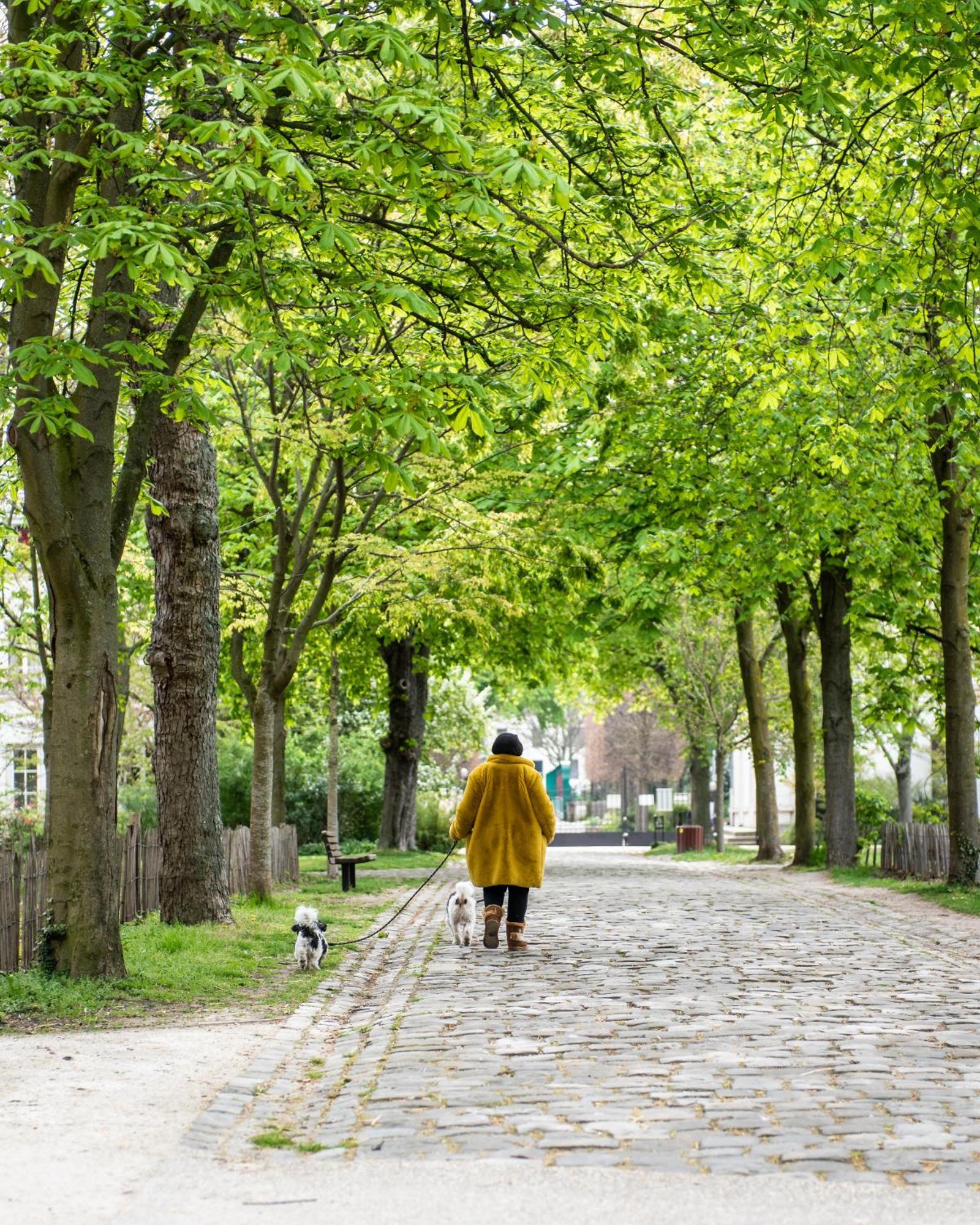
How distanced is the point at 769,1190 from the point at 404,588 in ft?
51.9

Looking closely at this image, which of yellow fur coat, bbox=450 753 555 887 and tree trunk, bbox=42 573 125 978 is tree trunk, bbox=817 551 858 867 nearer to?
yellow fur coat, bbox=450 753 555 887

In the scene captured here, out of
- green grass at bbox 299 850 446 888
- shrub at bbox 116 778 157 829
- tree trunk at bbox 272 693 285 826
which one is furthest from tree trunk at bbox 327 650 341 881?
shrub at bbox 116 778 157 829

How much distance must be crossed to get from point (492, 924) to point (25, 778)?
24.6m

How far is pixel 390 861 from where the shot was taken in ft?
96.3

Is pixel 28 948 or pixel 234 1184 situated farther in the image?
pixel 28 948

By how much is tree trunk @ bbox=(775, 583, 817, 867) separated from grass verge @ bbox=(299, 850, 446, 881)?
6772mm

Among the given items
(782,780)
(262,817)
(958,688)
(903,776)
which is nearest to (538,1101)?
(262,817)

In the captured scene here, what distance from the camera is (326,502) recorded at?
18.5 metres

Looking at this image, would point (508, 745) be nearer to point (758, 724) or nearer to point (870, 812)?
point (870, 812)

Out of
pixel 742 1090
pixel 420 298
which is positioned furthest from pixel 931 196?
pixel 742 1090

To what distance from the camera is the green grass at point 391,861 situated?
27484 mm

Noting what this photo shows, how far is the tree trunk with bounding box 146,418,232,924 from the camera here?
15297mm

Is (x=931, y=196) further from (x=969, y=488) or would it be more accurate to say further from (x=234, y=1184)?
(x=234, y=1184)

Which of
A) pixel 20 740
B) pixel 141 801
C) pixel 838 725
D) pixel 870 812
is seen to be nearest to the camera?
pixel 838 725
